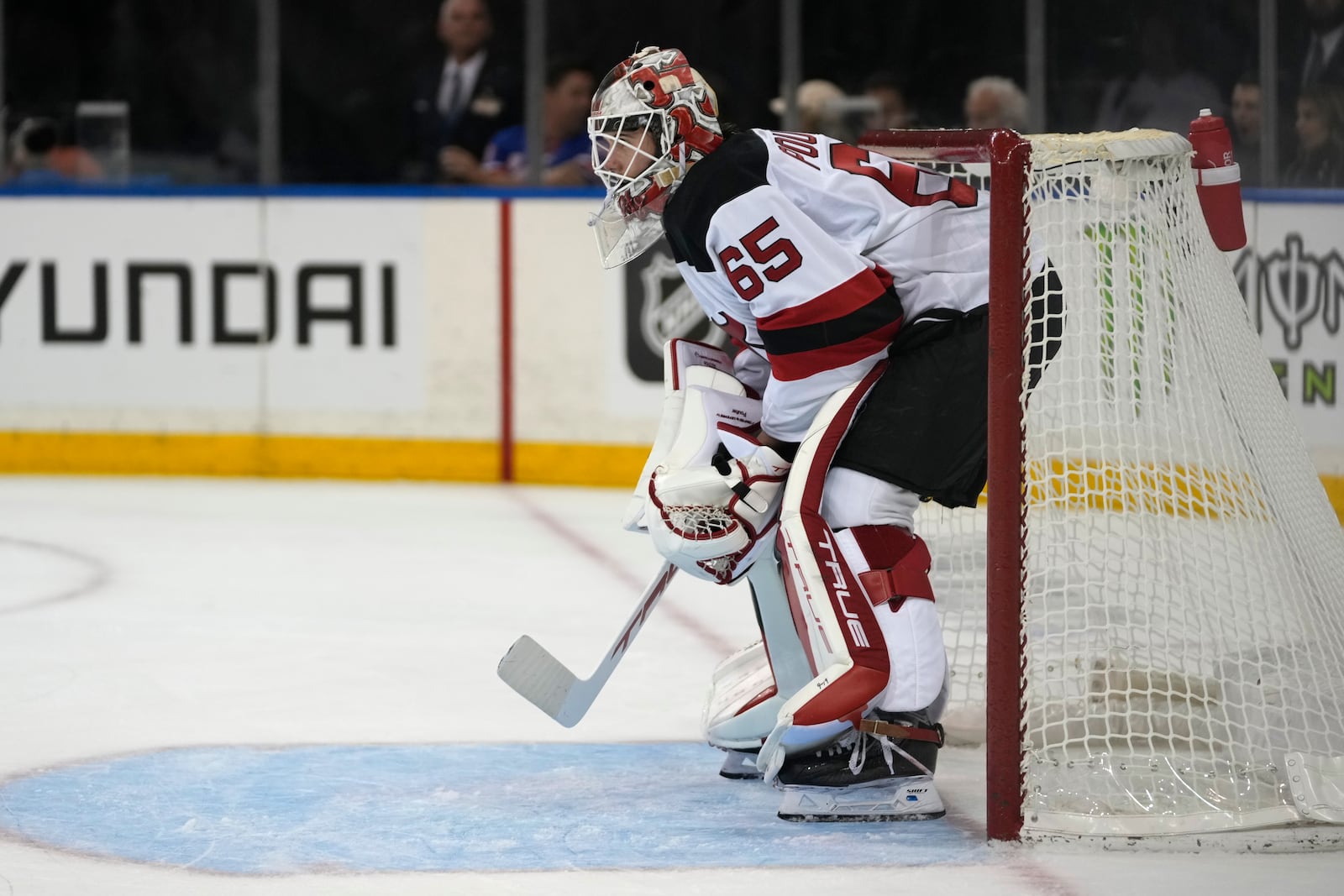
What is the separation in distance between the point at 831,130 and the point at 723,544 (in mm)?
3569

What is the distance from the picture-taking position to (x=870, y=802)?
7.84 feet

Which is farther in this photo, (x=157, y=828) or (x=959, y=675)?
(x=959, y=675)

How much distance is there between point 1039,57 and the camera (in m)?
5.56

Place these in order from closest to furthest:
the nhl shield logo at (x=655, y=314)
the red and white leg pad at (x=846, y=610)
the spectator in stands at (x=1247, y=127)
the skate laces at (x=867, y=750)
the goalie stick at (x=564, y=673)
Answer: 1. the red and white leg pad at (x=846, y=610)
2. the skate laces at (x=867, y=750)
3. the goalie stick at (x=564, y=673)
4. the spectator in stands at (x=1247, y=127)
5. the nhl shield logo at (x=655, y=314)

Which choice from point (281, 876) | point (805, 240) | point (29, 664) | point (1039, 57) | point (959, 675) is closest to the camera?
point (281, 876)

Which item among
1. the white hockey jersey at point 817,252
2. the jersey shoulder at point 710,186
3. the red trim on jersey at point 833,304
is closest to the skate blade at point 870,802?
the white hockey jersey at point 817,252

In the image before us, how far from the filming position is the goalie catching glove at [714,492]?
2.43 metres

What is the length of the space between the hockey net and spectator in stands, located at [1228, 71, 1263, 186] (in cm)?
250

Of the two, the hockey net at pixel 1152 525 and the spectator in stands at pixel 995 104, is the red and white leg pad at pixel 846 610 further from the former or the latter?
the spectator in stands at pixel 995 104

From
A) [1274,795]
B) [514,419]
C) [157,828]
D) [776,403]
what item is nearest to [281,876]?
[157,828]

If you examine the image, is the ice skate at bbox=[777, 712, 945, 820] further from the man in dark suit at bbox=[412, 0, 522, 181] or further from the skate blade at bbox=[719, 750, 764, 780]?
the man in dark suit at bbox=[412, 0, 522, 181]

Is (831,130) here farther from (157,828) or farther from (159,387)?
(157,828)

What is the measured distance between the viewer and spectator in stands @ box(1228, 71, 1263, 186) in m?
5.00

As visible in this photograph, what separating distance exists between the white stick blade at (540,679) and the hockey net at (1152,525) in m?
0.61
